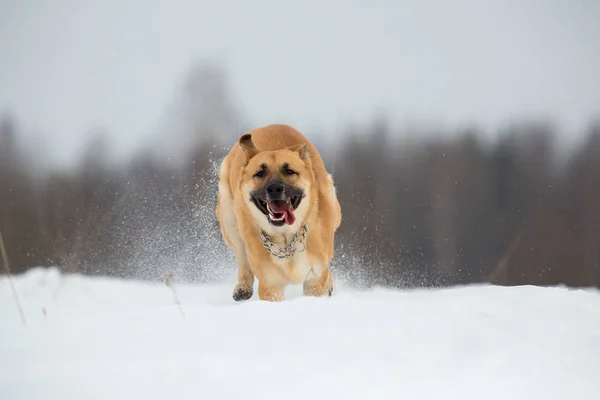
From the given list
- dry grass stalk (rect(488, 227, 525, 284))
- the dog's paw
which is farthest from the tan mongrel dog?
dry grass stalk (rect(488, 227, 525, 284))

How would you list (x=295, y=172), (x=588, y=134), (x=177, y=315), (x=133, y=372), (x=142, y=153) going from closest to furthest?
1. (x=133, y=372)
2. (x=177, y=315)
3. (x=295, y=172)
4. (x=142, y=153)
5. (x=588, y=134)

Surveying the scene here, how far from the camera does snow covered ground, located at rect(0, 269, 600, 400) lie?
1.86m

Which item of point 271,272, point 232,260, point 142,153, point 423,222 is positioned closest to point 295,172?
point 271,272

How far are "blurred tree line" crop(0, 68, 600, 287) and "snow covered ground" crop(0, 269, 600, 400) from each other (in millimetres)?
5301

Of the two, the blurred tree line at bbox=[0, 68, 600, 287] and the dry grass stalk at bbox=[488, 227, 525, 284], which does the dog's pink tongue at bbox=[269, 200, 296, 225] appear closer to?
the blurred tree line at bbox=[0, 68, 600, 287]

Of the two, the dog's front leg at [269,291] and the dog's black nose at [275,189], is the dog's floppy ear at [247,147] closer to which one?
the dog's black nose at [275,189]

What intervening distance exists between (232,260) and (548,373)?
5.71m

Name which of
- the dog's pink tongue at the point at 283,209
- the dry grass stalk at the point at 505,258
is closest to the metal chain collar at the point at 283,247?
the dog's pink tongue at the point at 283,209

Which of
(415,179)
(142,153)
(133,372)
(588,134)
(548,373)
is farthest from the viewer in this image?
(415,179)

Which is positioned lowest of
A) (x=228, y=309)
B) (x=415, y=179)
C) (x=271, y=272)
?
(x=415, y=179)

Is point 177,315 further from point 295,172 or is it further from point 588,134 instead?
point 588,134

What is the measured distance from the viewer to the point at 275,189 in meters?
4.35

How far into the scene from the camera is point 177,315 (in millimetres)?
2689

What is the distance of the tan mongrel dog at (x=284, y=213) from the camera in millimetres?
4477
